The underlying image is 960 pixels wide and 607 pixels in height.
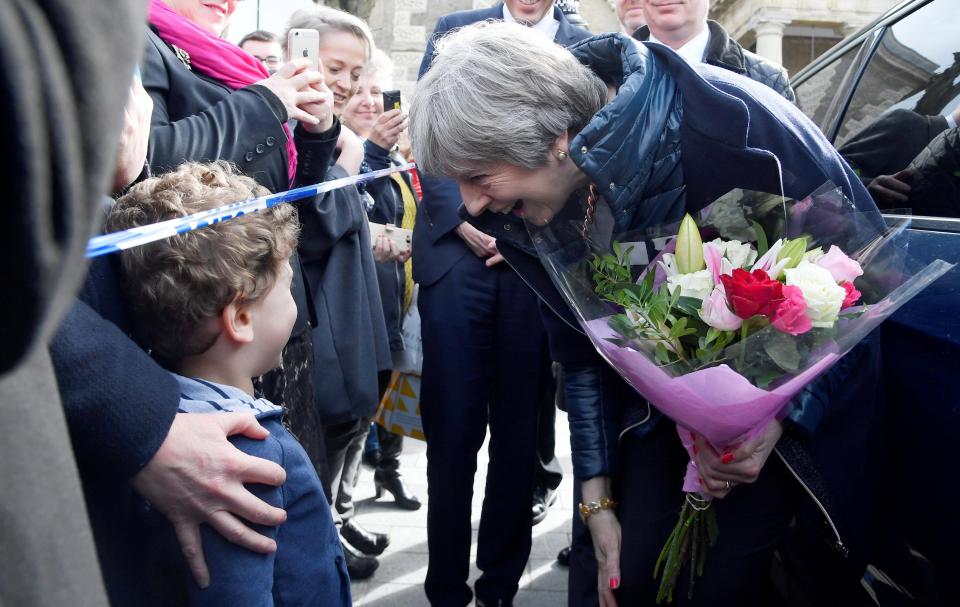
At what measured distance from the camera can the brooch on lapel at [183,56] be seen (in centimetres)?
215

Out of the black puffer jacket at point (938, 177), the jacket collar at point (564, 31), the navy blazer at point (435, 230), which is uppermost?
the jacket collar at point (564, 31)

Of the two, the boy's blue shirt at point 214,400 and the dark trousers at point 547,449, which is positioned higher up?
the boy's blue shirt at point 214,400

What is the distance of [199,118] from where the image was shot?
1.99 meters

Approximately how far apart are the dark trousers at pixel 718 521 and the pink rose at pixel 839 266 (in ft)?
A: 1.57

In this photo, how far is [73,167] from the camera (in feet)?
1.52

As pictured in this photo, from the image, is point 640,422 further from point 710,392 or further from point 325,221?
point 325,221

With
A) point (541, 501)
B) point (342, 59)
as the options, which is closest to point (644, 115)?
point (342, 59)

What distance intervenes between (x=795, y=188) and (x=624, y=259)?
39 cm

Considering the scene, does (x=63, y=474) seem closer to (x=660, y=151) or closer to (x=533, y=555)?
(x=660, y=151)

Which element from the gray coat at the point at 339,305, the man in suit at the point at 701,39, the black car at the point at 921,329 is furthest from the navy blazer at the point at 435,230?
the black car at the point at 921,329

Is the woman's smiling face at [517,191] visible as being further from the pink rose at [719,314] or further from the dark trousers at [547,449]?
the dark trousers at [547,449]

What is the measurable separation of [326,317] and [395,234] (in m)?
0.92

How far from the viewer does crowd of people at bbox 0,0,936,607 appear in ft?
1.99

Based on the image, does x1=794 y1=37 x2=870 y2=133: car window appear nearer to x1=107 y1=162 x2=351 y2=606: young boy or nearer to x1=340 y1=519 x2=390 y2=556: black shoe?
x1=107 y1=162 x2=351 y2=606: young boy
